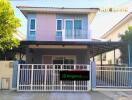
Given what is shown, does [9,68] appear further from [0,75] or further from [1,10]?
[1,10]

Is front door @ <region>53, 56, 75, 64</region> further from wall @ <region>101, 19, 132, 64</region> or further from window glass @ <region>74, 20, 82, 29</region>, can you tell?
wall @ <region>101, 19, 132, 64</region>

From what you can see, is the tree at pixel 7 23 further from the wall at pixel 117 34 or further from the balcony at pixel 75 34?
the wall at pixel 117 34

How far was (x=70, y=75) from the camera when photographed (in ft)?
51.9

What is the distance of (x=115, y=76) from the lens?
54.1 ft

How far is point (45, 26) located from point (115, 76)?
9.67 m

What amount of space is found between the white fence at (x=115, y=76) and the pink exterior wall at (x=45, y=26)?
25.6 feet

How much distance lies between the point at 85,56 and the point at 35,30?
5.16 metres

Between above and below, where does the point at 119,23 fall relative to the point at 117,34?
above

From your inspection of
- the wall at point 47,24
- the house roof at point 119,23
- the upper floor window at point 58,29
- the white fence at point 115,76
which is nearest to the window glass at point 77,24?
the wall at point 47,24

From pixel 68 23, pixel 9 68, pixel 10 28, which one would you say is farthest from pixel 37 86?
pixel 68 23

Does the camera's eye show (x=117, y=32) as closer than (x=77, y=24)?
No

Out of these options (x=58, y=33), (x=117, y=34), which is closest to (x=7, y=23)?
(x=58, y=33)

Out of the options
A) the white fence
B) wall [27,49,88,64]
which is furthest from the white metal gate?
wall [27,49,88,64]

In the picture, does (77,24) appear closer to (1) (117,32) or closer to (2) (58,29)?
(2) (58,29)
